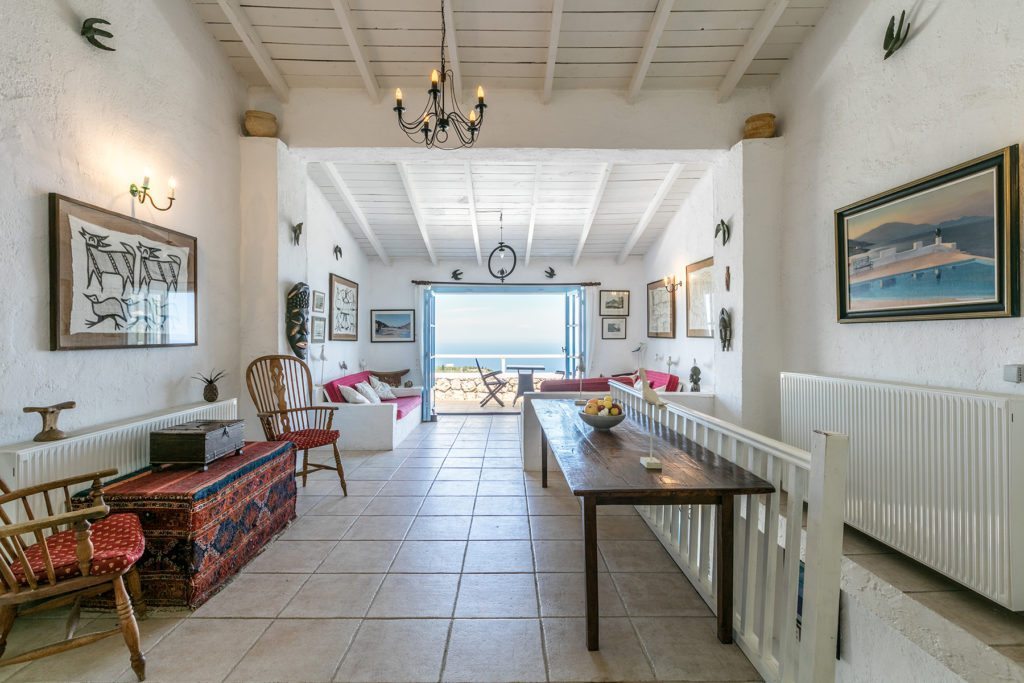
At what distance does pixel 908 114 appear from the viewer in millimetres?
2592

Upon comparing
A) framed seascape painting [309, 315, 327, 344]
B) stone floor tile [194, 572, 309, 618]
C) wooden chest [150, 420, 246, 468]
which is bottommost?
stone floor tile [194, 572, 309, 618]

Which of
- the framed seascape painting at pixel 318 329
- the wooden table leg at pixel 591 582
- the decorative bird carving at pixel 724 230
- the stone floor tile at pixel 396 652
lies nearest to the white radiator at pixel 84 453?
the stone floor tile at pixel 396 652

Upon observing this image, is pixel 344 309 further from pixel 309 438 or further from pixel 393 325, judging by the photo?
pixel 309 438

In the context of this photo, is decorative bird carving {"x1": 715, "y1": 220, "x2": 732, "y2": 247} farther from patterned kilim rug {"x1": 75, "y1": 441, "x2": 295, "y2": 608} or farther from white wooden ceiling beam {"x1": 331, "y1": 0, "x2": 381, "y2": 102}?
patterned kilim rug {"x1": 75, "y1": 441, "x2": 295, "y2": 608}

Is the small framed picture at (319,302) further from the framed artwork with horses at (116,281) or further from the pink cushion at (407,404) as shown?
the framed artwork with horses at (116,281)

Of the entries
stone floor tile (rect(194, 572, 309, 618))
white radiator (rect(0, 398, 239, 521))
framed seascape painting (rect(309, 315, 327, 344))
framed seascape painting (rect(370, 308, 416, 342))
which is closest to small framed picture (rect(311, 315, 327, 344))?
framed seascape painting (rect(309, 315, 327, 344))

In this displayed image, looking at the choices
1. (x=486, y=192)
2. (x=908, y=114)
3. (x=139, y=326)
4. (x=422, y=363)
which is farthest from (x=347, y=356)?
(x=908, y=114)

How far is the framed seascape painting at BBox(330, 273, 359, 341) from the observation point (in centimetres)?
608

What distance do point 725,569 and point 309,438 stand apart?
2.86m

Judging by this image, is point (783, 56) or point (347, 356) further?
point (347, 356)

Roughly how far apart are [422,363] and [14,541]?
18.5 feet

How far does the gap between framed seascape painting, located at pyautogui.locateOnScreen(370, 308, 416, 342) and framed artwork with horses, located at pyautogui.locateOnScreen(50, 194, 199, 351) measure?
4.21 m

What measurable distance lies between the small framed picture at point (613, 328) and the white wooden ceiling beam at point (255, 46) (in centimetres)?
537

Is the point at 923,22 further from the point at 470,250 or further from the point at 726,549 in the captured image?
the point at 470,250
